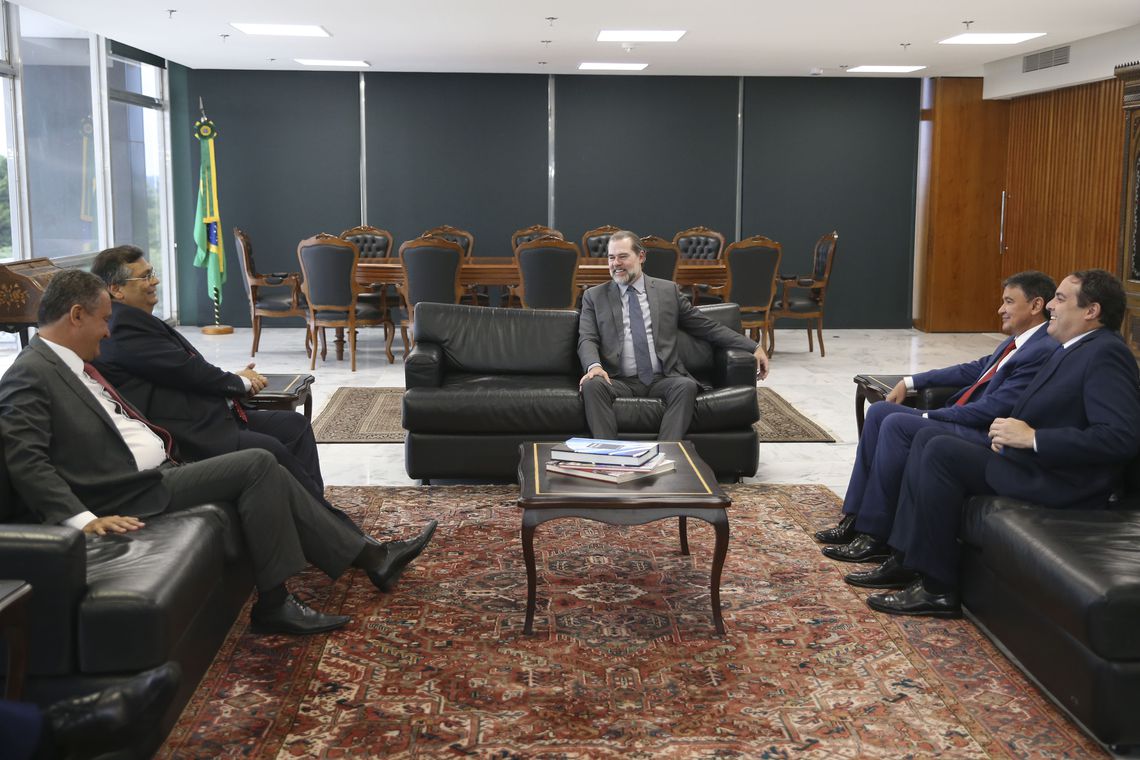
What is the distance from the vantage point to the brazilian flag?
1152 cm

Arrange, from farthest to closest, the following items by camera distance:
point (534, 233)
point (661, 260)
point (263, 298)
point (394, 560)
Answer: point (534, 233)
point (263, 298)
point (661, 260)
point (394, 560)

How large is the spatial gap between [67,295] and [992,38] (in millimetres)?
8255

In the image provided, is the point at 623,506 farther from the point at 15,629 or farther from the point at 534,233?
the point at 534,233

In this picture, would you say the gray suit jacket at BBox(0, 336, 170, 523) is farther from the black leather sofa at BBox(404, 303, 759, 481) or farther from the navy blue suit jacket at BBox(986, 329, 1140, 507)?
the navy blue suit jacket at BBox(986, 329, 1140, 507)

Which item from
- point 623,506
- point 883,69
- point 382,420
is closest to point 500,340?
point 382,420

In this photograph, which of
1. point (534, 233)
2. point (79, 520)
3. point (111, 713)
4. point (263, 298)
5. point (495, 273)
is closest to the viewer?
point (111, 713)

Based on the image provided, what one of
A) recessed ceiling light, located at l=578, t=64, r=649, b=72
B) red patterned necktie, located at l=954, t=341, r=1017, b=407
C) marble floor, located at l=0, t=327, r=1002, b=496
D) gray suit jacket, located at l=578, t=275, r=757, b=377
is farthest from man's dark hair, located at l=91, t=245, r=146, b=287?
recessed ceiling light, located at l=578, t=64, r=649, b=72

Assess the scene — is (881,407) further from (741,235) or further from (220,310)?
(220,310)

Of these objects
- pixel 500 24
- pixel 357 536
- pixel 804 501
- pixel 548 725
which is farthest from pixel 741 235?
pixel 548 725

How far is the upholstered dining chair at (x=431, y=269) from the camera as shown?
880cm

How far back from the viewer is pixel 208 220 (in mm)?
11562

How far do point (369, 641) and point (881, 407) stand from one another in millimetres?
2146

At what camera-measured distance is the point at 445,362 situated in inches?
228

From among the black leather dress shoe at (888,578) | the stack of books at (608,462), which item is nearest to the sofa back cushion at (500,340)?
the stack of books at (608,462)
